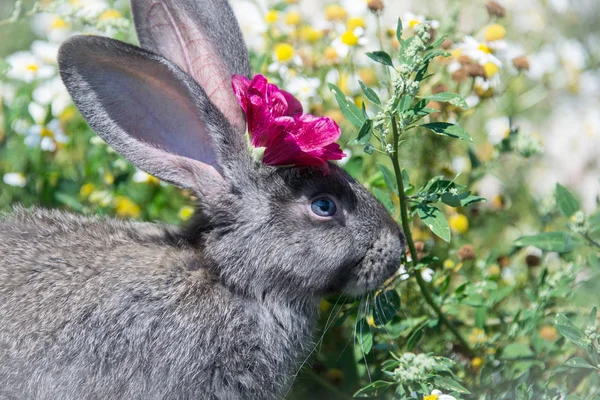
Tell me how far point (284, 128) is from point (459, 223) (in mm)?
1692

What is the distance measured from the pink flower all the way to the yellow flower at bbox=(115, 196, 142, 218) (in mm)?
1752

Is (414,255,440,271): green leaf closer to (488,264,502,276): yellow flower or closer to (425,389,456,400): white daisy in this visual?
(425,389,456,400): white daisy

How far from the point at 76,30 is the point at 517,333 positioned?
410 centimetres

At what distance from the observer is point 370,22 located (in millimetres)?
6812

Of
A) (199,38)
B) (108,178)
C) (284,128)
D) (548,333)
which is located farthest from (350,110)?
(108,178)

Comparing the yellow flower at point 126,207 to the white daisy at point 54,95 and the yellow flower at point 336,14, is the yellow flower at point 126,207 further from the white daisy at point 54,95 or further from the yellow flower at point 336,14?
the yellow flower at point 336,14

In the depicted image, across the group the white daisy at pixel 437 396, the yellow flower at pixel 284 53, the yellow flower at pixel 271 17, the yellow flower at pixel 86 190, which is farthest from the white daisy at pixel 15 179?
the white daisy at pixel 437 396

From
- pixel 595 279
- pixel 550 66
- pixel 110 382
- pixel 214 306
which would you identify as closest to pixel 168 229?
pixel 214 306

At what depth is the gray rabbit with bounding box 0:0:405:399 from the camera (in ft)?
12.7

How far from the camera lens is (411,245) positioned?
163 inches

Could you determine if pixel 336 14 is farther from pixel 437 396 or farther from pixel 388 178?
pixel 437 396

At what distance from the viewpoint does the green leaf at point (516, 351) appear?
14.5 ft

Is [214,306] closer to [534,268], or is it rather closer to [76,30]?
[534,268]

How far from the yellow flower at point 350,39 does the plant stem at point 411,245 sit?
4.08 ft
